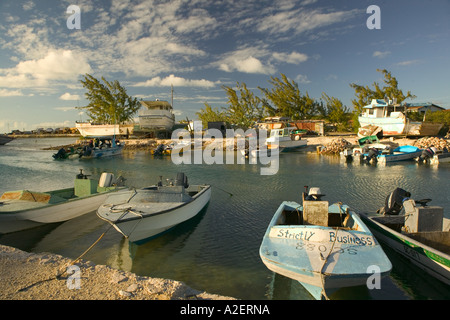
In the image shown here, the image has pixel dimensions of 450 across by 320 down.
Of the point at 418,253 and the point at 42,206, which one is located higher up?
the point at 42,206

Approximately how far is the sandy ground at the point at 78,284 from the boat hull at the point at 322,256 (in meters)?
1.59

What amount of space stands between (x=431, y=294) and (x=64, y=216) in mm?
13485

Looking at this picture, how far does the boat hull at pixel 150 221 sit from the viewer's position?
8.71 m

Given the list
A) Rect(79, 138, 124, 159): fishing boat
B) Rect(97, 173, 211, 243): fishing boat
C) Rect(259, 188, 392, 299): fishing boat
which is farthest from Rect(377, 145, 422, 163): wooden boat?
Rect(79, 138, 124, 159): fishing boat

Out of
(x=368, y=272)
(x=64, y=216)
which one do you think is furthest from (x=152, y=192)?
(x=368, y=272)

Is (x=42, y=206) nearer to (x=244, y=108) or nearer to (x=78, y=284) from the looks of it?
(x=78, y=284)

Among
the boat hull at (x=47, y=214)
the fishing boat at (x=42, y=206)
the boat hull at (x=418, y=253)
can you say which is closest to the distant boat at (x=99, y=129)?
the fishing boat at (x=42, y=206)

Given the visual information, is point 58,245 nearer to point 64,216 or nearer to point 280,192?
point 64,216

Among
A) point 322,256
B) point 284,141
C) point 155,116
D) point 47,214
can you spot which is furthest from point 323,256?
point 155,116

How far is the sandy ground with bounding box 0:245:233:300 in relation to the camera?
6.01 m

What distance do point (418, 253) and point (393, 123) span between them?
132 ft

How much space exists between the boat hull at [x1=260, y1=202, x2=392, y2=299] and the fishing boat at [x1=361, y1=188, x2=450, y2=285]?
1.49 m

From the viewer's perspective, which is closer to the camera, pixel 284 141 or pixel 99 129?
pixel 284 141

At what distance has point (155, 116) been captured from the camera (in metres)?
60.8
